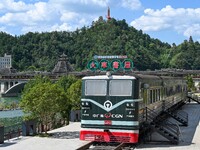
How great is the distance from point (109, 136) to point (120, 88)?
6.80ft

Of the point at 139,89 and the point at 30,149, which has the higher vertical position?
the point at 139,89

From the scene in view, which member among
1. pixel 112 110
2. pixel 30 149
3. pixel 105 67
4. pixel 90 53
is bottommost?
pixel 30 149

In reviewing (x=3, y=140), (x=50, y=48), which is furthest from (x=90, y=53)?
(x=3, y=140)

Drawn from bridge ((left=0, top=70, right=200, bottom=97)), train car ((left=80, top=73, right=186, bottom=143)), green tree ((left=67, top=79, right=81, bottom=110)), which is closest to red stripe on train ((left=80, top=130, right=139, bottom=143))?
train car ((left=80, top=73, right=186, bottom=143))

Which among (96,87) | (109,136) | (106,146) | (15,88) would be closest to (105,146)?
(106,146)

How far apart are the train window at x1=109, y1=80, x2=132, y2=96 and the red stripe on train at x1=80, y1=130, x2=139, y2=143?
1670mm

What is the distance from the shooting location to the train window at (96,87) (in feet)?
57.1

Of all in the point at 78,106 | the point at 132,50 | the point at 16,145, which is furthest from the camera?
the point at 132,50

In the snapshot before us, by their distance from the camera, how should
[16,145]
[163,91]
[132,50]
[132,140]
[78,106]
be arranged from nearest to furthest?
1. [132,140]
2. [16,145]
3. [163,91]
4. [78,106]
5. [132,50]

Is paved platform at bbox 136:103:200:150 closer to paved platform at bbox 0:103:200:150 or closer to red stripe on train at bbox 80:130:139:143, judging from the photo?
paved platform at bbox 0:103:200:150

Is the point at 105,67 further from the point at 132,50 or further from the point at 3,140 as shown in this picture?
the point at 132,50

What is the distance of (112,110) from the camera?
17172 mm

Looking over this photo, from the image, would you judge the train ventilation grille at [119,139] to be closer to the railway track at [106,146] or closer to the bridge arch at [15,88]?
the railway track at [106,146]

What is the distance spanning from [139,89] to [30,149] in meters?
5.23
